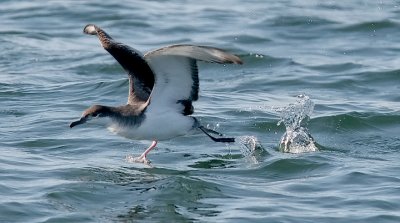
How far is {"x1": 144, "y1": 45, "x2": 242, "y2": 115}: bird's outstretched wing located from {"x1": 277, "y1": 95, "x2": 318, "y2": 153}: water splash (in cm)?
162

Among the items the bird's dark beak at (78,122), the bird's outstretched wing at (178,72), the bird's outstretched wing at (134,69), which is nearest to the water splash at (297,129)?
the bird's outstretched wing at (178,72)

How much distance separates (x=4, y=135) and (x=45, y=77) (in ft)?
12.6

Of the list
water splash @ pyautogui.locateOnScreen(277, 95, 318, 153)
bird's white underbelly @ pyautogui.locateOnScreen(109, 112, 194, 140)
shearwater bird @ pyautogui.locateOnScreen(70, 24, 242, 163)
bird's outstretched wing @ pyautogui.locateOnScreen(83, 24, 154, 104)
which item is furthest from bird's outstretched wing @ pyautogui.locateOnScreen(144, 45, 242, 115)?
water splash @ pyautogui.locateOnScreen(277, 95, 318, 153)

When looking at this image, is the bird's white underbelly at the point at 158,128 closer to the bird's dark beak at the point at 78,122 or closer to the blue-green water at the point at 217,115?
the bird's dark beak at the point at 78,122

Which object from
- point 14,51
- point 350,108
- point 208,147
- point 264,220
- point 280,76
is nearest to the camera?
point 264,220

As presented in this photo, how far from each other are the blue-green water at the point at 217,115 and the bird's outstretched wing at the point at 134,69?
2.60 feet

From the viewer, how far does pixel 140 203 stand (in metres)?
10.5

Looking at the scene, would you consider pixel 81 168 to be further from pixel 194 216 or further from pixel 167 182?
pixel 194 216

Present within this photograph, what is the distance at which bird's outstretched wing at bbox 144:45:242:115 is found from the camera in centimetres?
1030

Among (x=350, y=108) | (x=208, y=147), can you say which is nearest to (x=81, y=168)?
(x=208, y=147)

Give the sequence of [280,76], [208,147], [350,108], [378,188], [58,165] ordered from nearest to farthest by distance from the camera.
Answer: [378,188]
[58,165]
[208,147]
[350,108]
[280,76]

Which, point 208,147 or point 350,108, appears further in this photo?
point 350,108

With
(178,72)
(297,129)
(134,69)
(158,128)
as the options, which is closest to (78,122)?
(158,128)

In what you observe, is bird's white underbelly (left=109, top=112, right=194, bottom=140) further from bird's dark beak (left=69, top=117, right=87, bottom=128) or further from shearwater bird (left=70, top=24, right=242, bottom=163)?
bird's dark beak (left=69, top=117, right=87, bottom=128)
